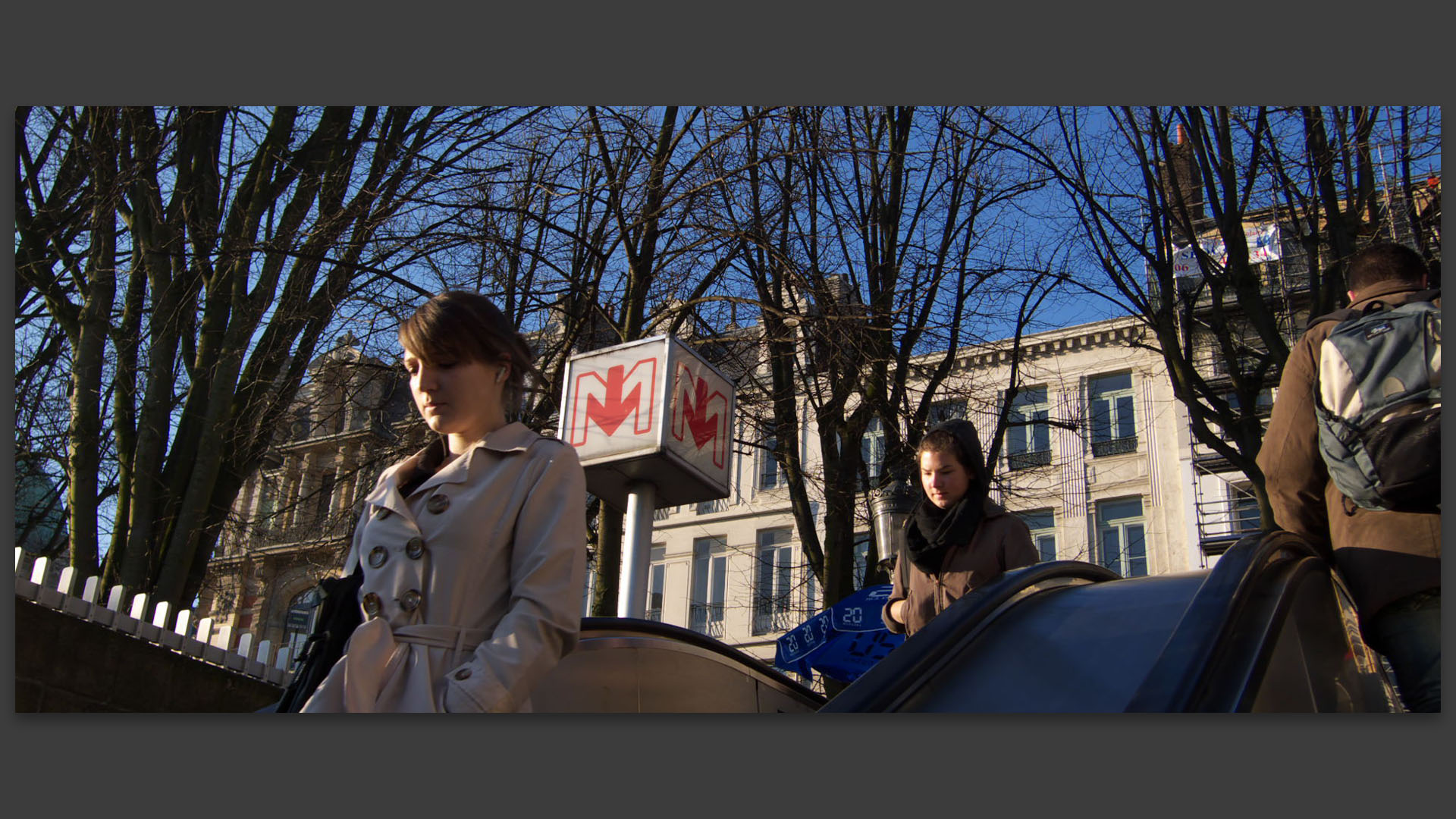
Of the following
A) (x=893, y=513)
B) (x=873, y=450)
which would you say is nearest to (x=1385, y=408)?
(x=893, y=513)

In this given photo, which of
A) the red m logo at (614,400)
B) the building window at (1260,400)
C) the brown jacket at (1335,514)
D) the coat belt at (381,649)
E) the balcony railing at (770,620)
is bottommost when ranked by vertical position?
the coat belt at (381,649)

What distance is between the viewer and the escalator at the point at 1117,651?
105 inches

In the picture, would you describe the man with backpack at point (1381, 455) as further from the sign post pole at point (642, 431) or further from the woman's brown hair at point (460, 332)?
Answer: the sign post pole at point (642, 431)

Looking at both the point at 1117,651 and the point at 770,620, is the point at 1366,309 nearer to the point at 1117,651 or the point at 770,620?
the point at 1117,651

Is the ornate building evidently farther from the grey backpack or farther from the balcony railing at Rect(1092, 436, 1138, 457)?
the balcony railing at Rect(1092, 436, 1138, 457)

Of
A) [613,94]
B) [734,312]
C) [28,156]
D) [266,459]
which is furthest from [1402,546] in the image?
[266,459]

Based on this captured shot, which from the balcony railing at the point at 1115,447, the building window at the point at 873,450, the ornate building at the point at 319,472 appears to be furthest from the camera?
the balcony railing at the point at 1115,447

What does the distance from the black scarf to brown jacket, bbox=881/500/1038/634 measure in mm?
24

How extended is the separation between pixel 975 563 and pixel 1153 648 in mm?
912

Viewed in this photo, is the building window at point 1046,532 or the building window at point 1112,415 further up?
the building window at point 1112,415

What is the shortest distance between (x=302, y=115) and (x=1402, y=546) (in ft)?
21.0

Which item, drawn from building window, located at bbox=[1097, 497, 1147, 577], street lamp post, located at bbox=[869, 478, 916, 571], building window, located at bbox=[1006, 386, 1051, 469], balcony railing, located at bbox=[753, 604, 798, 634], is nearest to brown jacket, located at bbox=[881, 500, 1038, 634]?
street lamp post, located at bbox=[869, 478, 916, 571]

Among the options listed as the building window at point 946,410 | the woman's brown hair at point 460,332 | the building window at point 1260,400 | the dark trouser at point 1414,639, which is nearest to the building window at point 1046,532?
the building window at point 946,410

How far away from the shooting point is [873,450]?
10.9 metres
